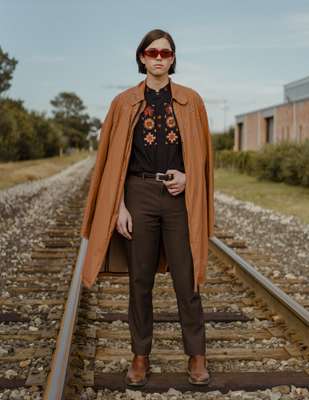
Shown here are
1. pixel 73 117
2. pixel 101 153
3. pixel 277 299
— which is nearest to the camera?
pixel 101 153

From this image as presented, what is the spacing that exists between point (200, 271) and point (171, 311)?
196 cm

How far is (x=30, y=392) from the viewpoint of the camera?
3658mm

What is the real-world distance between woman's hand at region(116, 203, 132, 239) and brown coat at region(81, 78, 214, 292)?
0.04m

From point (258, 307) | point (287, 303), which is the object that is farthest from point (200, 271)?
point (258, 307)

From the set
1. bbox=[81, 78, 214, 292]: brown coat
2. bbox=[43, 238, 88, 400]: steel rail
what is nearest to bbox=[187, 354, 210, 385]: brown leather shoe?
bbox=[81, 78, 214, 292]: brown coat

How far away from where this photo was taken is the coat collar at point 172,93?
3551 mm

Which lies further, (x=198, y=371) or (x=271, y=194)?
(x=271, y=194)

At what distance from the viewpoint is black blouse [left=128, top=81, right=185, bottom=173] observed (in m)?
3.55

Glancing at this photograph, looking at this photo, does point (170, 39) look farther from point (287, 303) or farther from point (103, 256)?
point (287, 303)

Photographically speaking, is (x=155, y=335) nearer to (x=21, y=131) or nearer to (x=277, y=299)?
(x=277, y=299)

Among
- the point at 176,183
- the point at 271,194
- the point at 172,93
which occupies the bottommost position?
the point at 271,194

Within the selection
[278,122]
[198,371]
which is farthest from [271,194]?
[278,122]

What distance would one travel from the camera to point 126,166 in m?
3.55

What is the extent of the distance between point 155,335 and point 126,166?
1686 mm
